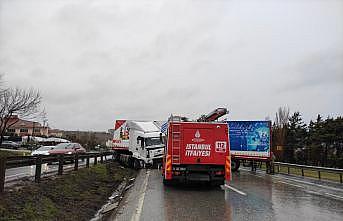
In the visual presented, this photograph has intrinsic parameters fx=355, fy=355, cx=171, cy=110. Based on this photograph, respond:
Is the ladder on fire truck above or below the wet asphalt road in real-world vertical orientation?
above

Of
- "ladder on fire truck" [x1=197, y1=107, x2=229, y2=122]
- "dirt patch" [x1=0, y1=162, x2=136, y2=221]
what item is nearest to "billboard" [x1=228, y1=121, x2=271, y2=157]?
"ladder on fire truck" [x1=197, y1=107, x2=229, y2=122]

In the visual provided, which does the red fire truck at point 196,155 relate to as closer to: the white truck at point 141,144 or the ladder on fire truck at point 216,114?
the ladder on fire truck at point 216,114

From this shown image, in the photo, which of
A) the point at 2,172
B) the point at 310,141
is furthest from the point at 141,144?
the point at 310,141

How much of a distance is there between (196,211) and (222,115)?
49.5 feet

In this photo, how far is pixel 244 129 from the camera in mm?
27516

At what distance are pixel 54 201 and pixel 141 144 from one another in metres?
18.1

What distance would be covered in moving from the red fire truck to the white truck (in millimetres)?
13366

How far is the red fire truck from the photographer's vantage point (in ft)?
45.7

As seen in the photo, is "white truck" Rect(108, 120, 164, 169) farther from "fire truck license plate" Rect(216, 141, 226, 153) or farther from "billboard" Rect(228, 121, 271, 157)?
"fire truck license plate" Rect(216, 141, 226, 153)

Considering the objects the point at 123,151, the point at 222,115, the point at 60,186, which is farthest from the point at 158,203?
the point at 123,151

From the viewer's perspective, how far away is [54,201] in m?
9.80

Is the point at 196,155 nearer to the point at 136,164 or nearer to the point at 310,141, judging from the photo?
the point at 136,164

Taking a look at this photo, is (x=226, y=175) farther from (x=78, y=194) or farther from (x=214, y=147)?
(x=78, y=194)

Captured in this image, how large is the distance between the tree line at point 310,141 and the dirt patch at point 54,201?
39511mm
